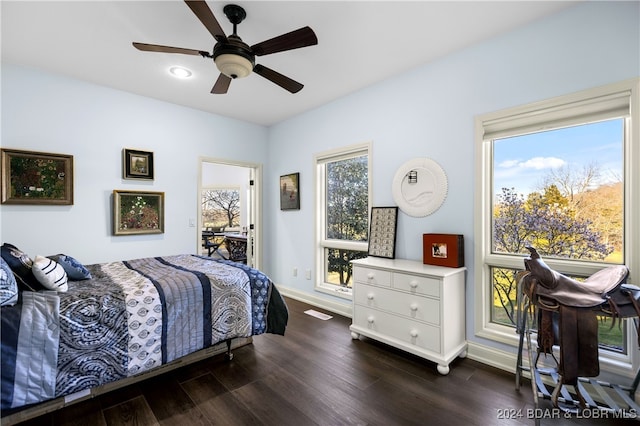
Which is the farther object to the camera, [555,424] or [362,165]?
[362,165]

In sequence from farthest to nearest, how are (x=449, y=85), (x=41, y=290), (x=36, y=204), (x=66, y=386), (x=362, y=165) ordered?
(x=362, y=165) < (x=36, y=204) < (x=449, y=85) < (x=41, y=290) < (x=66, y=386)

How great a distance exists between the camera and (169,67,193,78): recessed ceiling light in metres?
2.92

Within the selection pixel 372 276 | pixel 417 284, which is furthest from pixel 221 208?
pixel 417 284

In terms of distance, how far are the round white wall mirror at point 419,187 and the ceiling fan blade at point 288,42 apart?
156cm

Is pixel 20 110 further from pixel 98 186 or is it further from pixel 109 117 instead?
pixel 98 186

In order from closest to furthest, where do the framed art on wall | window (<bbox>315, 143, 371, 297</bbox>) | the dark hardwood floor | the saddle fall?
the saddle, the dark hardwood floor, the framed art on wall, window (<bbox>315, 143, 371, 297</bbox>)

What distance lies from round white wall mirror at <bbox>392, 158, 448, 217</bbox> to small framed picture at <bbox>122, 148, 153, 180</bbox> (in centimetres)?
302

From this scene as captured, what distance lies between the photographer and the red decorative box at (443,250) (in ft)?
8.22

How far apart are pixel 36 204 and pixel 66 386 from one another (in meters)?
2.17

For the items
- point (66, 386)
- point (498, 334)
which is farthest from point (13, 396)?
point (498, 334)

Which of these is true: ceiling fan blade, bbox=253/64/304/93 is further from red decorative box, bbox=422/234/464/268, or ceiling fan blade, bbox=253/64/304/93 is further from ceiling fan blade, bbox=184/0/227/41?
red decorative box, bbox=422/234/464/268

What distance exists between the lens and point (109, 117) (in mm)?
3375

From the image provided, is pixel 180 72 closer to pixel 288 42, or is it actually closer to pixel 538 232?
pixel 288 42

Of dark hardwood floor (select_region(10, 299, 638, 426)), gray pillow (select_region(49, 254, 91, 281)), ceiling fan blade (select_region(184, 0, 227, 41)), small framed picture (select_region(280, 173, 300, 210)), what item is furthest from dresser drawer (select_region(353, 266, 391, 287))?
gray pillow (select_region(49, 254, 91, 281))
